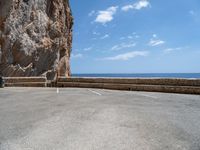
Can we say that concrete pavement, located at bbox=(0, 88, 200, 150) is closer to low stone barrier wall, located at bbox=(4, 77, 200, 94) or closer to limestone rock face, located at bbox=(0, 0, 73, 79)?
low stone barrier wall, located at bbox=(4, 77, 200, 94)

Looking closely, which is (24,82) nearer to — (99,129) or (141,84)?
(141,84)

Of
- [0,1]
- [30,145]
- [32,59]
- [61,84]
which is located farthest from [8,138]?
[32,59]

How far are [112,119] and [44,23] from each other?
3209 cm

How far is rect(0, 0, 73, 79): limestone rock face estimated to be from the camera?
29.9 m

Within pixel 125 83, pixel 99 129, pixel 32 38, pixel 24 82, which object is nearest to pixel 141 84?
pixel 125 83

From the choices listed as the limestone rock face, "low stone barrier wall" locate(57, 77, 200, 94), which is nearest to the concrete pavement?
"low stone barrier wall" locate(57, 77, 200, 94)

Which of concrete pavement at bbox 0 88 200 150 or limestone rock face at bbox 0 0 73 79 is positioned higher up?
limestone rock face at bbox 0 0 73 79

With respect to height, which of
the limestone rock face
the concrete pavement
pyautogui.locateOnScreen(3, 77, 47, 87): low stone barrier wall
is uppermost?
the limestone rock face

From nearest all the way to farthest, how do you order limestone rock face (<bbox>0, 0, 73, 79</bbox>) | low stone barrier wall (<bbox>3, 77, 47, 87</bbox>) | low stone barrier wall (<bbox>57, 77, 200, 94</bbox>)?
low stone barrier wall (<bbox>57, 77, 200, 94</bbox>)
low stone barrier wall (<bbox>3, 77, 47, 87</bbox>)
limestone rock face (<bbox>0, 0, 73, 79</bbox>)

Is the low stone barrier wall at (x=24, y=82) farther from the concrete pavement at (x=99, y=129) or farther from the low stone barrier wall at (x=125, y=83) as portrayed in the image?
the concrete pavement at (x=99, y=129)

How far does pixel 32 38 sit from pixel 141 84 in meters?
21.1

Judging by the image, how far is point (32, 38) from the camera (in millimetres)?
34312

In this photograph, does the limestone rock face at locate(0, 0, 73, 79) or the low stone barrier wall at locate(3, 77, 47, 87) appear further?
the limestone rock face at locate(0, 0, 73, 79)

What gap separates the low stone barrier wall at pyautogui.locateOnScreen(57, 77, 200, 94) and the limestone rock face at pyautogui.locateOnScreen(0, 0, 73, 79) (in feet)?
38.7
